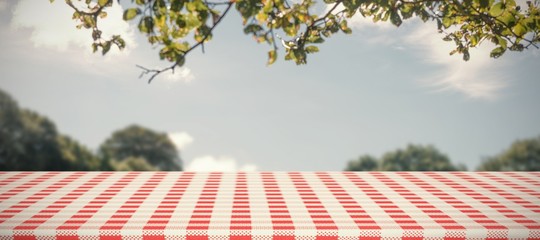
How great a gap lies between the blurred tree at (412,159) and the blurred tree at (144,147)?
25.0 metres

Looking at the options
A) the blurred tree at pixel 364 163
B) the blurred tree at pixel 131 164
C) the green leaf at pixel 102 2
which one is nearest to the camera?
the green leaf at pixel 102 2

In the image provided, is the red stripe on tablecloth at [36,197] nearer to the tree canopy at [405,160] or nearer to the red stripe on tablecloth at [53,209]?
the red stripe on tablecloth at [53,209]

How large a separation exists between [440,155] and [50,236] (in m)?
54.0

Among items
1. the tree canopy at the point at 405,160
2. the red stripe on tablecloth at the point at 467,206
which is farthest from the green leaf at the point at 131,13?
the tree canopy at the point at 405,160

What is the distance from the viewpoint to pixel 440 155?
52.8m

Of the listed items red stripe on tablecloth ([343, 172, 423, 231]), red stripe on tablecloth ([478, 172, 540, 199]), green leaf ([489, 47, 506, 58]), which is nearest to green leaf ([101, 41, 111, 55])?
red stripe on tablecloth ([343, 172, 423, 231])

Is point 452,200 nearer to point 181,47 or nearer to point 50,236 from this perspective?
point 181,47

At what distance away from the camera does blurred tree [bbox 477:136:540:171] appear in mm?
44656

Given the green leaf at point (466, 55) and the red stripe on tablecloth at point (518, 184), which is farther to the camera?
the green leaf at point (466, 55)

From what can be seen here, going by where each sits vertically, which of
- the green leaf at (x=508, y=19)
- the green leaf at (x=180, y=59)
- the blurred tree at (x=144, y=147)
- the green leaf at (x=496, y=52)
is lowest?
the blurred tree at (x=144, y=147)

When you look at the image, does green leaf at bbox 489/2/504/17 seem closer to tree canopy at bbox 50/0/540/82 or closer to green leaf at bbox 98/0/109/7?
tree canopy at bbox 50/0/540/82

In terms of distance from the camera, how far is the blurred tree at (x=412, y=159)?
52812 mm

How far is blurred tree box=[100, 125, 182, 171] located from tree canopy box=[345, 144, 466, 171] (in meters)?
20.5

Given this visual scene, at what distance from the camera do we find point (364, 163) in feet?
181
